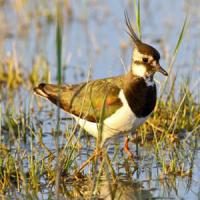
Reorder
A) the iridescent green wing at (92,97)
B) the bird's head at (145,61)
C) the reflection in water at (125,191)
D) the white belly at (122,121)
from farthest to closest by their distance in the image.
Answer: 1. the bird's head at (145,61)
2. the iridescent green wing at (92,97)
3. the white belly at (122,121)
4. the reflection in water at (125,191)

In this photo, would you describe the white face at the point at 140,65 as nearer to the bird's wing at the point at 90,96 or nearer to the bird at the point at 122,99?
the bird at the point at 122,99

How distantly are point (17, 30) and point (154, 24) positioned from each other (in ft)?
6.67

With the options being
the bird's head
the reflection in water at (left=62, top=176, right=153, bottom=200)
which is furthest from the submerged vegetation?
the bird's head

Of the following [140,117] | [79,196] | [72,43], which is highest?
[72,43]

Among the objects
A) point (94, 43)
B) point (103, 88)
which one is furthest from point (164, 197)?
point (94, 43)

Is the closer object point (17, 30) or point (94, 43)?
point (94, 43)

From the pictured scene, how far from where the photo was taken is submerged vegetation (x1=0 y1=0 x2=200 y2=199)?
5.52 m

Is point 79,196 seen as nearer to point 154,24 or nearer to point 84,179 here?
point 84,179

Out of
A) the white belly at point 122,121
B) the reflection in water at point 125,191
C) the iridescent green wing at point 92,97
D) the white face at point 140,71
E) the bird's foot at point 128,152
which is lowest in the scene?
the reflection in water at point 125,191

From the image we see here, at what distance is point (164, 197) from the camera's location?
5402mm

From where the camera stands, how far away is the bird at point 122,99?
6138 mm

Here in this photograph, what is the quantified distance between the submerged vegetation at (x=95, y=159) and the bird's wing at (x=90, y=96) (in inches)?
7.6

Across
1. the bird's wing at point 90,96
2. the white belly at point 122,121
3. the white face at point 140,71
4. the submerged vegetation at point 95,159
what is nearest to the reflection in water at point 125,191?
the submerged vegetation at point 95,159

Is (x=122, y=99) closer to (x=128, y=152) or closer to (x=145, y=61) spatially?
(x=145, y=61)
